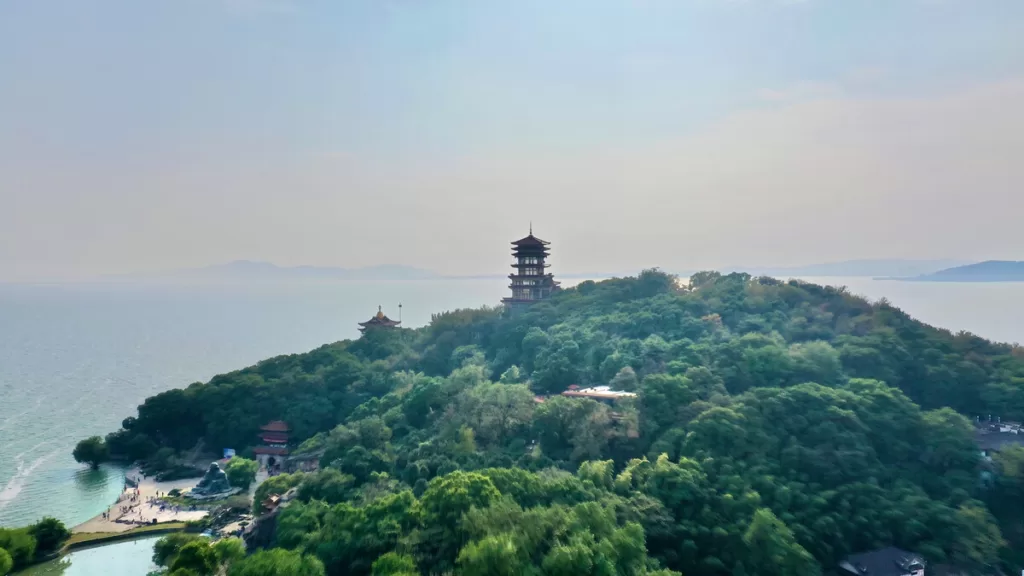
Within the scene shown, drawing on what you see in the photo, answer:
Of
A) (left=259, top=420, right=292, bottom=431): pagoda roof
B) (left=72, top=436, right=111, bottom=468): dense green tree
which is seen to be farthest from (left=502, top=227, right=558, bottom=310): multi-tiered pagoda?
(left=72, top=436, right=111, bottom=468): dense green tree

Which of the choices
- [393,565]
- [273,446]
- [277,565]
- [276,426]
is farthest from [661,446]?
[276,426]

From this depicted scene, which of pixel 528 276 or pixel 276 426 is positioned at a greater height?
pixel 528 276

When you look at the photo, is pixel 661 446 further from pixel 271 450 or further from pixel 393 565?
pixel 271 450

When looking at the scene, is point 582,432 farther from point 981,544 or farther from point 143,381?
point 143,381

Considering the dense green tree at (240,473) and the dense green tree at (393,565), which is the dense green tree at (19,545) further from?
the dense green tree at (393,565)

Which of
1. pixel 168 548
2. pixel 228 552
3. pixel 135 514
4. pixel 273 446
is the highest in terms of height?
pixel 228 552

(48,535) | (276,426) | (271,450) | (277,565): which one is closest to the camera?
(277,565)

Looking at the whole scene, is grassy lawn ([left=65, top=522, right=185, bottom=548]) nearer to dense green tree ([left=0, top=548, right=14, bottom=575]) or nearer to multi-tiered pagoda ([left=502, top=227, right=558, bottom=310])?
dense green tree ([left=0, top=548, right=14, bottom=575])

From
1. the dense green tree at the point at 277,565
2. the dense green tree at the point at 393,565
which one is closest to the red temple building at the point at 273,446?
the dense green tree at the point at 277,565
